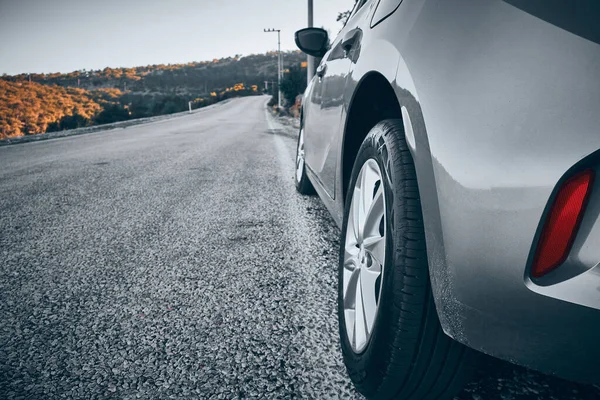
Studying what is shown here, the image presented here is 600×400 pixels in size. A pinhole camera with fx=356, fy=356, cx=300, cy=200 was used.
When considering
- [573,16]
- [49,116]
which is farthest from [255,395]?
[49,116]

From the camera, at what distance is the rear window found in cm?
62

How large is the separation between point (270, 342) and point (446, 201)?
90 centimetres

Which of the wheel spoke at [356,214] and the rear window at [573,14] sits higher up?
the rear window at [573,14]

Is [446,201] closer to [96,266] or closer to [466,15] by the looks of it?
[466,15]

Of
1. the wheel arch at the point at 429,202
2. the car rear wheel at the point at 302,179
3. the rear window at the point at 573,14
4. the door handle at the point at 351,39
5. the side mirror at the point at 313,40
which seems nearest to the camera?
the rear window at the point at 573,14

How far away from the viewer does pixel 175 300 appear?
5.51 ft

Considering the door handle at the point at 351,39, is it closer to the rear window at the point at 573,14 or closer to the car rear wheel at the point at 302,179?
the rear window at the point at 573,14

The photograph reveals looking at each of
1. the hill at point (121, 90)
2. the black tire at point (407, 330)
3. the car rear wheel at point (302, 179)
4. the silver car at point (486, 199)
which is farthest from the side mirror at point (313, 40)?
the hill at point (121, 90)

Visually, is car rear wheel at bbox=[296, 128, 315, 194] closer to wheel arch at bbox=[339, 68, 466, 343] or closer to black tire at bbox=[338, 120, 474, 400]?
wheel arch at bbox=[339, 68, 466, 343]

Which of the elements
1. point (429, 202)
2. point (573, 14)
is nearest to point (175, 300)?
point (429, 202)

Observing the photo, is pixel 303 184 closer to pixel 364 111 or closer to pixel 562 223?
pixel 364 111

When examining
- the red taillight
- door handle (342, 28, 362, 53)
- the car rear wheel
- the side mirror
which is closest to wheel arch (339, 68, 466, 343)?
the red taillight

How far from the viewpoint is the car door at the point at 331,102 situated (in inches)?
66.6

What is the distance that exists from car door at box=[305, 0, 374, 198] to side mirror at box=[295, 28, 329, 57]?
0.38 metres
